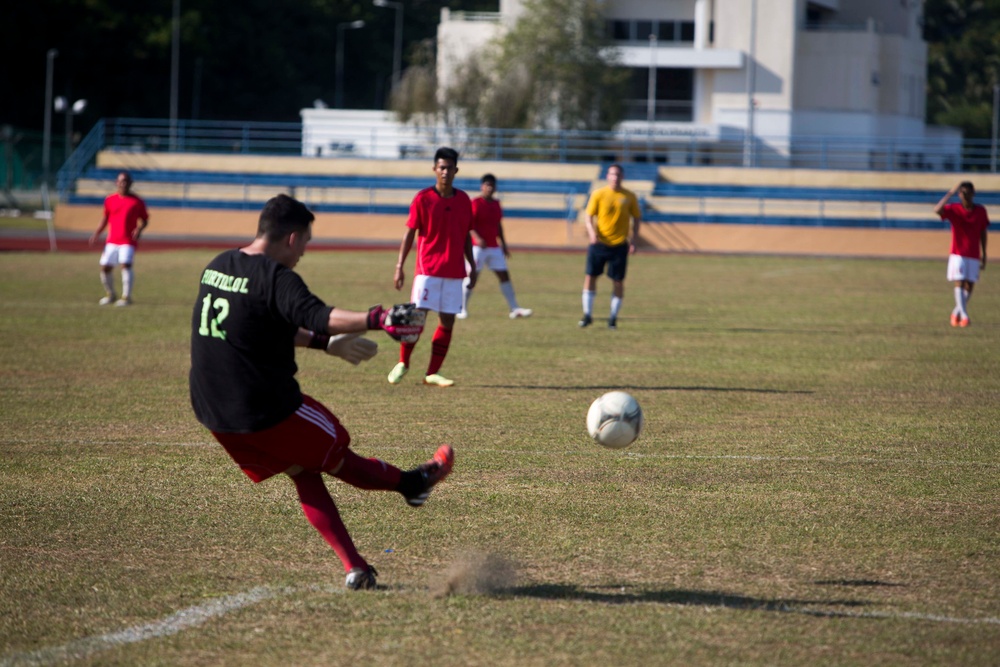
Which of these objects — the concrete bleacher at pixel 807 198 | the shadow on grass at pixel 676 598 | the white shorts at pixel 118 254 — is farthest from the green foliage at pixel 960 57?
the shadow on grass at pixel 676 598

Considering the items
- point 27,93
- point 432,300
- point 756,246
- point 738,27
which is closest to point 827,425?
point 432,300

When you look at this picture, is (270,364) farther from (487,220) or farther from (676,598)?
(487,220)

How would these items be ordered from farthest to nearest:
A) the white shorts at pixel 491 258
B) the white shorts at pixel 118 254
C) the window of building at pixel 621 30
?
the window of building at pixel 621 30 < the white shorts at pixel 118 254 < the white shorts at pixel 491 258

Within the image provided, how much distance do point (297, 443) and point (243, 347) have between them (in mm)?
463

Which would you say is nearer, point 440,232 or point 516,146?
point 440,232

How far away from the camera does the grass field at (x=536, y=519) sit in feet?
15.6

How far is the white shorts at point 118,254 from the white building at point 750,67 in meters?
41.3

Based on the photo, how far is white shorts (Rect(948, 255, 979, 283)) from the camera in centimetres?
1691

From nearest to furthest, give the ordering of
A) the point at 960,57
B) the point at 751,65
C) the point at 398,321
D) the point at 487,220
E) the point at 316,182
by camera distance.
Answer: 1. the point at 398,321
2. the point at 487,220
3. the point at 316,182
4. the point at 751,65
5. the point at 960,57

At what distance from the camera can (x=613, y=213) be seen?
16172 millimetres

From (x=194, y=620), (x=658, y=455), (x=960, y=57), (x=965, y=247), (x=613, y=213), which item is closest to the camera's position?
(x=194, y=620)

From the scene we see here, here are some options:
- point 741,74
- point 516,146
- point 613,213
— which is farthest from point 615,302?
point 741,74

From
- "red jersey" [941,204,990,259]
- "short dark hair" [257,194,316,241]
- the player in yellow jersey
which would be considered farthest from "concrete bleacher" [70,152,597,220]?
"short dark hair" [257,194,316,241]

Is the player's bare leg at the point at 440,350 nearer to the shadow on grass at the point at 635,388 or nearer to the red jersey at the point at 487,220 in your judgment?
the shadow on grass at the point at 635,388
